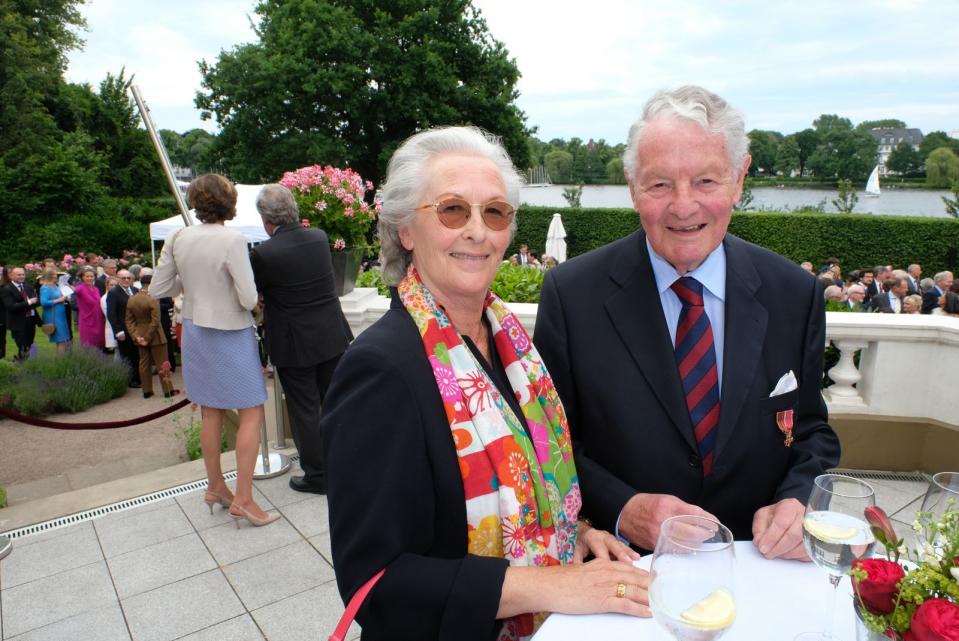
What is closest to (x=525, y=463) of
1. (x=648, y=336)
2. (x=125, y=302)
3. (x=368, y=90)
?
(x=648, y=336)

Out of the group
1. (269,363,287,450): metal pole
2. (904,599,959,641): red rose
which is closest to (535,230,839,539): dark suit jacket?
(904,599,959,641): red rose

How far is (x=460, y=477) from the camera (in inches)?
53.1

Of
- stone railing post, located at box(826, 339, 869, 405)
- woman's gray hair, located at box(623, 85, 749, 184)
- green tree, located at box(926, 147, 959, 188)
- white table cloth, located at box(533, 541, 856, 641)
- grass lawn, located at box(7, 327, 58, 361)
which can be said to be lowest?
grass lawn, located at box(7, 327, 58, 361)

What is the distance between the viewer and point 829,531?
1.20m

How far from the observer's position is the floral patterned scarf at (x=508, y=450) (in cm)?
137

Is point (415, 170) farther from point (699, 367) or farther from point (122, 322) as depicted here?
point (122, 322)

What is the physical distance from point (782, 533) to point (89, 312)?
12.1 m

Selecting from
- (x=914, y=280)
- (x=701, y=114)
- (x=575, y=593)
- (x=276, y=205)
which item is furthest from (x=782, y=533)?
(x=914, y=280)

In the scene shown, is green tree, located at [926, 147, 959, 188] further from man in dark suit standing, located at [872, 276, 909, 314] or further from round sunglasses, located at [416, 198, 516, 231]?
round sunglasses, located at [416, 198, 516, 231]

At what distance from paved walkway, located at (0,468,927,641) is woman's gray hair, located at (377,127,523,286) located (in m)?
2.18

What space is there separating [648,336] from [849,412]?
10.00 ft

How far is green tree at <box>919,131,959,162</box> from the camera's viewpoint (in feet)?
146

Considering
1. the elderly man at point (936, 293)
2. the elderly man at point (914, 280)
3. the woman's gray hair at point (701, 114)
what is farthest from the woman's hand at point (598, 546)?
the elderly man at point (914, 280)

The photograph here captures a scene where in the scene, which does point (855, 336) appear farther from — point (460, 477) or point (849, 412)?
point (460, 477)
